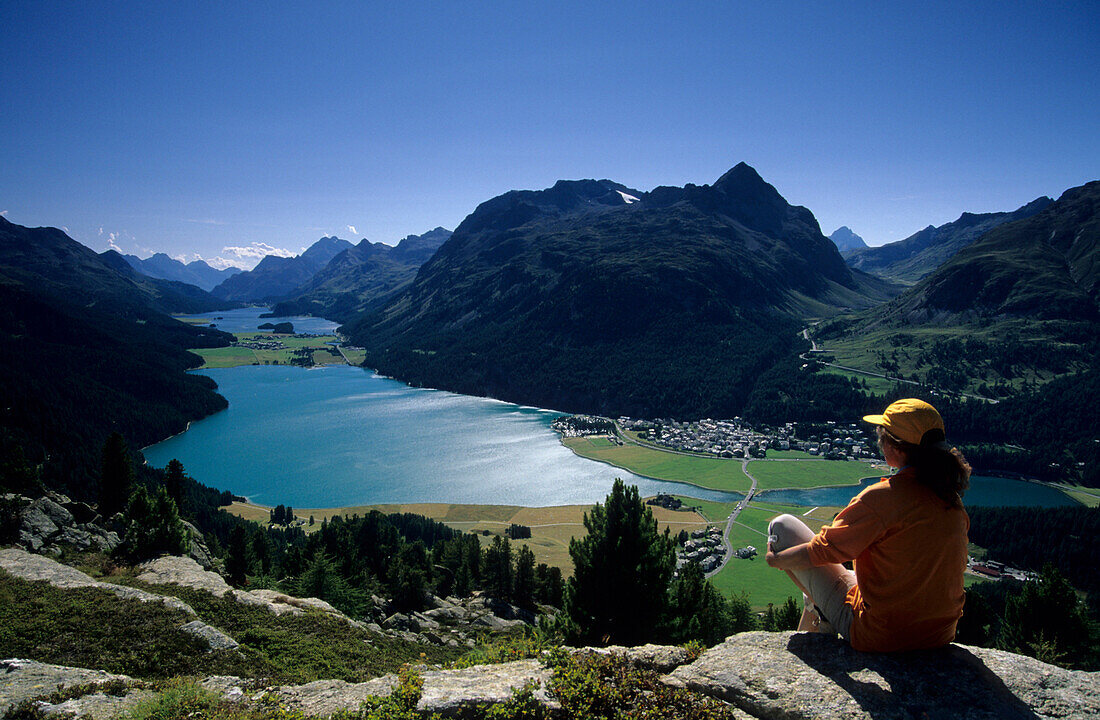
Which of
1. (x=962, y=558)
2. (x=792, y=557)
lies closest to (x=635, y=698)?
(x=792, y=557)

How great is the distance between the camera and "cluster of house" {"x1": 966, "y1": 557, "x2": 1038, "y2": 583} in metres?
71.4

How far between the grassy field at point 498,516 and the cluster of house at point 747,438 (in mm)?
46612

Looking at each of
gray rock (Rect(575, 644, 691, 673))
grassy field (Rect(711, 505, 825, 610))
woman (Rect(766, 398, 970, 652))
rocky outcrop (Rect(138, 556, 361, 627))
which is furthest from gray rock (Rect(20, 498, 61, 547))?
grassy field (Rect(711, 505, 825, 610))

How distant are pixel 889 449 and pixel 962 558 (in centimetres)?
120

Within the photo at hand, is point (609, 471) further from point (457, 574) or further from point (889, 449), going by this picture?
point (889, 449)

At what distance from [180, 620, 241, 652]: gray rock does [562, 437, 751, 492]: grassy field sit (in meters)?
102

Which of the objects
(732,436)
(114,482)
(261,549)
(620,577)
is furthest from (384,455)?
(620,577)

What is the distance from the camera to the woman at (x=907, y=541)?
4996 mm

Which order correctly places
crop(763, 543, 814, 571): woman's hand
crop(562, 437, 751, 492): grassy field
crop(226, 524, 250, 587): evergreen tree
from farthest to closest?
crop(562, 437, 751, 492): grassy field, crop(226, 524, 250, 587): evergreen tree, crop(763, 543, 814, 571): woman's hand

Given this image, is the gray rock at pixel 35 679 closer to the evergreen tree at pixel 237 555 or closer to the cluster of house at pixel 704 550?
the evergreen tree at pixel 237 555

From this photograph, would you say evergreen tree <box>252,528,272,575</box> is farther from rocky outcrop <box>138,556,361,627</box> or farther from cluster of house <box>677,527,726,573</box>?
cluster of house <box>677,527,726,573</box>

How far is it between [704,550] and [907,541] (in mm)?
74595

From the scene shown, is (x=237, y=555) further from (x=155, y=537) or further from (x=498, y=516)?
(x=498, y=516)

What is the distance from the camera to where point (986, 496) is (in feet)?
342
